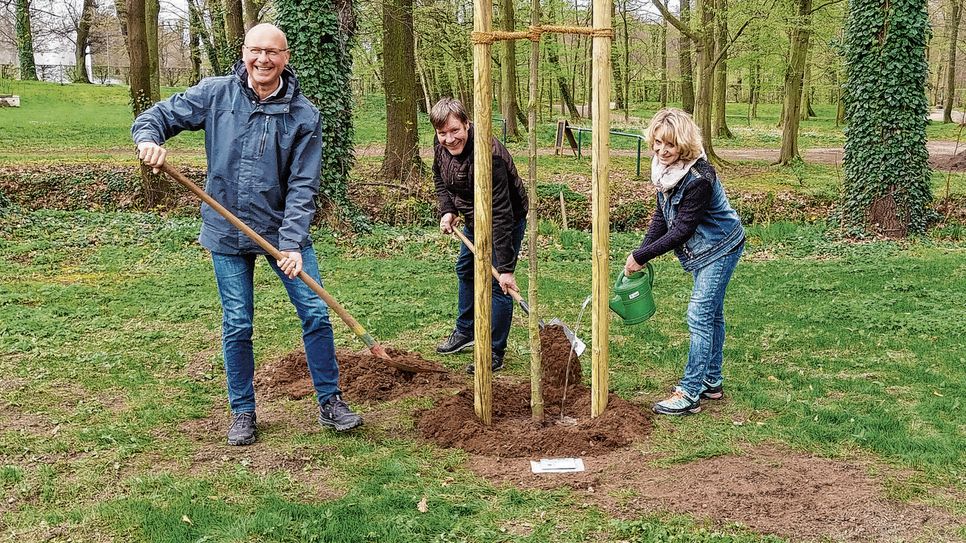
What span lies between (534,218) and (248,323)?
1615 mm

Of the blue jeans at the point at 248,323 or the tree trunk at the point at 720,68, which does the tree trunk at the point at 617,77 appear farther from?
the blue jeans at the point at 248,323

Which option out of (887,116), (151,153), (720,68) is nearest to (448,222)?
(151,153)

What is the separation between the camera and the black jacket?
5125 millimetres

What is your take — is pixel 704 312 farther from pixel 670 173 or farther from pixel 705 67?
pixel 705 67

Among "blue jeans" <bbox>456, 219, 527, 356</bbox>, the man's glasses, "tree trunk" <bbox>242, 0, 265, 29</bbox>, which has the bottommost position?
"blue jeans" <bbox>456, 219, 527, 356</bbox>

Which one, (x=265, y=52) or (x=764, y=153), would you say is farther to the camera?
(x=764, y=153)

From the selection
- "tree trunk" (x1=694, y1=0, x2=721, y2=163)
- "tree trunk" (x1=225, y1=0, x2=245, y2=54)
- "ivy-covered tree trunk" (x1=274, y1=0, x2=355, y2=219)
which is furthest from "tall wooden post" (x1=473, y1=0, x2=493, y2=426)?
"tree trunk" (x1=694, y1=0, x2=721, y2=163)

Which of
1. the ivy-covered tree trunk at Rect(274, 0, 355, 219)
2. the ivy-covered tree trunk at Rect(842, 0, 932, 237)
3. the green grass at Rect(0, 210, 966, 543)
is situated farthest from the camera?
the ivy-covered tree trunk at Rect(842, 0, 932, 237)

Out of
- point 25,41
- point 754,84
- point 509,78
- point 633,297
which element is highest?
point 25,41

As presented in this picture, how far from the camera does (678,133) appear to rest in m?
4.57

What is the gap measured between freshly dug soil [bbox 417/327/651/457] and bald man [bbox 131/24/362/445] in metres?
0.97

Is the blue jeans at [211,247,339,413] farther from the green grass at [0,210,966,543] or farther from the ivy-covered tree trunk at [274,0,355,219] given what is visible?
the ivy-covered tree trunk at [274,0,355,219]

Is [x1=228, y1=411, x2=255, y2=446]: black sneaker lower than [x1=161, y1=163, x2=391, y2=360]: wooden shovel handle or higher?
lower

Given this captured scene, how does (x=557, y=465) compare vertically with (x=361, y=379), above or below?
below
